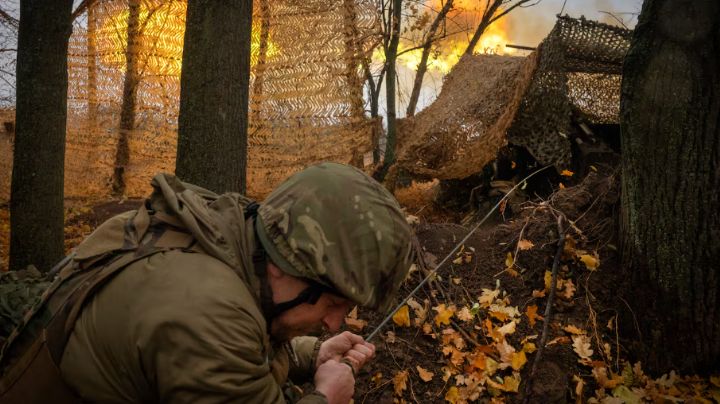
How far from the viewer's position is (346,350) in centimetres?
251

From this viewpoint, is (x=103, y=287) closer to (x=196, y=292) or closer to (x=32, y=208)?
(x=196, y=292)

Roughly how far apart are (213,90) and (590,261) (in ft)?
9.88

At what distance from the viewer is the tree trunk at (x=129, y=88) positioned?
23.2ft

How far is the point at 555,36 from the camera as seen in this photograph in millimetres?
5324

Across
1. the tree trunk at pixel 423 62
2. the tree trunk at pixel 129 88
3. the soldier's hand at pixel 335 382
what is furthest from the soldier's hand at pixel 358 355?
the tree trunk at pixel 423 62

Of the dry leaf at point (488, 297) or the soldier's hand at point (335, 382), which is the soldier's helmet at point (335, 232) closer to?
the soldier's hand at point (335, 382)

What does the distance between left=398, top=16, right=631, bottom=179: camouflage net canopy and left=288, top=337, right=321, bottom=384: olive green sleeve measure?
388cm

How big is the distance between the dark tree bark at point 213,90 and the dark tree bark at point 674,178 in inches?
105

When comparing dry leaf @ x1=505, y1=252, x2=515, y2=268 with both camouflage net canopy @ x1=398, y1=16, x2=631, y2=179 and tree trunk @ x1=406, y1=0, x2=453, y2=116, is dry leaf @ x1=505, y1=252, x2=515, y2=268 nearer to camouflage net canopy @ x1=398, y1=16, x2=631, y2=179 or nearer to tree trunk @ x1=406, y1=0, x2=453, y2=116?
camouflage net canopy @ x1=398, y1=16, x2=631, y2=179

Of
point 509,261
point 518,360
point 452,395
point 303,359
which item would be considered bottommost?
point 452,395

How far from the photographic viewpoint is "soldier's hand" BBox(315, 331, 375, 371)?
2424mm

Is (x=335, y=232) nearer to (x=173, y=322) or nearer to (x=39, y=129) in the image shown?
(x=173, y=322)

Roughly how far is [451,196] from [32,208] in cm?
542

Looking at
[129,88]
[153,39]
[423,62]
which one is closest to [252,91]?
[153,39]
